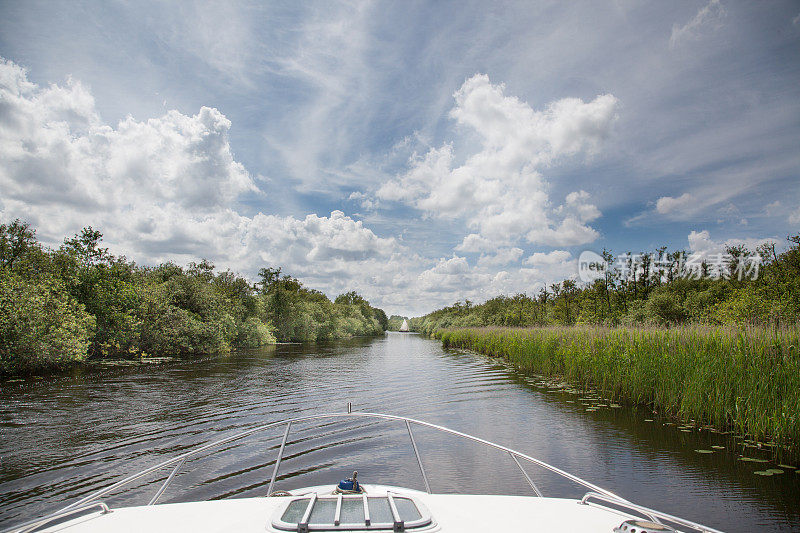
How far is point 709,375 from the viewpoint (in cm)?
885

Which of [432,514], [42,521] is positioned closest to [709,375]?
[432,514]

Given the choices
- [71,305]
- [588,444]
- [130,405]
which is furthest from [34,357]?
[588,444]

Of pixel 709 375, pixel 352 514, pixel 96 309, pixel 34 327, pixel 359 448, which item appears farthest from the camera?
pixel 96 309

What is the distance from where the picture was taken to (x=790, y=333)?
8.83m

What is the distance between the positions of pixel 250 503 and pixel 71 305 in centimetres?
2300

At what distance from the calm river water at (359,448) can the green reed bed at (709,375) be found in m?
0.64

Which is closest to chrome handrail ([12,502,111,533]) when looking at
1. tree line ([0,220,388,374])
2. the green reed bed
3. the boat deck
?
the boat deck

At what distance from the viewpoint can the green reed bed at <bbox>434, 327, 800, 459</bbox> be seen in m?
7.55

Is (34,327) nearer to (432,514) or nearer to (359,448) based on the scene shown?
(359,448)

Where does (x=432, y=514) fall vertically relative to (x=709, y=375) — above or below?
below

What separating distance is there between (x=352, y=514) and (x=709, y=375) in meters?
9.60

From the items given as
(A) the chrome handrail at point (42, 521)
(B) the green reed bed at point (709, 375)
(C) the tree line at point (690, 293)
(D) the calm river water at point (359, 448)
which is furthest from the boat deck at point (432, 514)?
(C) the tree line at point (690, 293)

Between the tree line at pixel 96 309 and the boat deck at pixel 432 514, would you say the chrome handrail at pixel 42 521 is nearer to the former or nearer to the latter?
the boat deck at pixel 432 514

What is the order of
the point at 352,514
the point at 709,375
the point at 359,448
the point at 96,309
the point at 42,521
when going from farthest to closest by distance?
the point at 96,309, the point at 709,375, the point at 359,448, the point at 352,514, the point at 42,521
